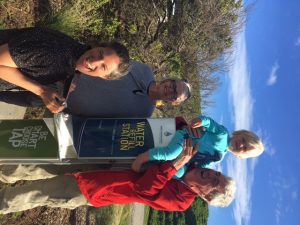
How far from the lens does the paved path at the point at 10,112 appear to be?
6184 mm

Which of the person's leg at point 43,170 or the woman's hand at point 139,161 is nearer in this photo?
the woman's hand at point 139,161

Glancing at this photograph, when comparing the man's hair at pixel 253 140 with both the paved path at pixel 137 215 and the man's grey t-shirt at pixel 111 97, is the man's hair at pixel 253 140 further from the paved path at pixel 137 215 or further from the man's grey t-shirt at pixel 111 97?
the paved path at pixel 137 215

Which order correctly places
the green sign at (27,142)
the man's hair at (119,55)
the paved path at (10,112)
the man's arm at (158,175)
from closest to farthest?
the man's hair at (119,55)
the man's arm at (158,175)
the green sign at (27,142)
the paved path at (10,112)

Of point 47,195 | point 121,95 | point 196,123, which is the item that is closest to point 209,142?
point 196,123

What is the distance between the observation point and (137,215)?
15.1 metres

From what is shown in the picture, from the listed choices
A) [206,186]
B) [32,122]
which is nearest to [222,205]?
[206,186]

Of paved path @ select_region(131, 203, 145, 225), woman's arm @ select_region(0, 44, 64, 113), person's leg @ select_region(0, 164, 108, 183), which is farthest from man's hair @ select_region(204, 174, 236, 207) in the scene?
paved path @ select_region(131, 203, 145, 225)

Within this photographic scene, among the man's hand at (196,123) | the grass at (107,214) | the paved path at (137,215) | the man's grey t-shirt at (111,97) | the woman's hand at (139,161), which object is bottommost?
the paved path at (137,215)

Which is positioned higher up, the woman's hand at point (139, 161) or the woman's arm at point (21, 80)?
the woman's arm at point (21, 80)

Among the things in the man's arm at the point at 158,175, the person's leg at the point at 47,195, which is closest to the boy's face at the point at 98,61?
the man's arm at the point at 158,175

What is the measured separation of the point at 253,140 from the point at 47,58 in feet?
8.55

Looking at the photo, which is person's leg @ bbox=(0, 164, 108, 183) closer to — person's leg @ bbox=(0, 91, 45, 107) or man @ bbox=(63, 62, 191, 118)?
man @ bbox=(63, 62, 191, 118)

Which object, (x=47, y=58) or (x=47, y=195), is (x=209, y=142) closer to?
(x=47, y=195)

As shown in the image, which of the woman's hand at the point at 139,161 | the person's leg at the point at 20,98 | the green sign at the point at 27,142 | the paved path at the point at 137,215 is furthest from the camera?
the paved path at the point at 137,215
